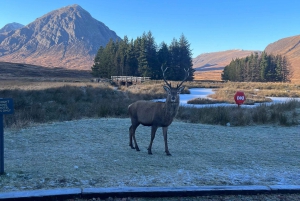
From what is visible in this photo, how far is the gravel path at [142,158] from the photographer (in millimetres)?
6105

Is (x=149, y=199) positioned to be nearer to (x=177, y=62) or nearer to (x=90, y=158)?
(x=90, y=158)

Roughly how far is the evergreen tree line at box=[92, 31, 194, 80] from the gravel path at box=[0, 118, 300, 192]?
4877 centimetres

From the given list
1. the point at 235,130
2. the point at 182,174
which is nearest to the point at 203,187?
the point at 182,174

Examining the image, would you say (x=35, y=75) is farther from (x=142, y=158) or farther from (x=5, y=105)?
(x=5, y=105)

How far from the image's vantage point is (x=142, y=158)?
7730 millimetres

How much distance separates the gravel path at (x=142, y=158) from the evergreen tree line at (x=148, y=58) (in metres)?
48.8

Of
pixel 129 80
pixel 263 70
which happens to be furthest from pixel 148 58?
pixel 263 70

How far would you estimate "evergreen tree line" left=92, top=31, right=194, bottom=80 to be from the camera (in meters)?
60.5

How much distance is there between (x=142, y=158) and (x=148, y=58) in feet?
177

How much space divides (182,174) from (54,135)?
16.8 feet

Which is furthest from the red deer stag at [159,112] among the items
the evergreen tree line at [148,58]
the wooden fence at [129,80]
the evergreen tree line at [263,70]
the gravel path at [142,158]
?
the evergreen tree line at [263,70]

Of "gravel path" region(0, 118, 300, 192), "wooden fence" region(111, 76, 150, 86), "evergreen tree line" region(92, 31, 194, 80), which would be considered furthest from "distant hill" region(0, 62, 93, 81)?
A: "gravel path" region(0, 118, 300, 192)

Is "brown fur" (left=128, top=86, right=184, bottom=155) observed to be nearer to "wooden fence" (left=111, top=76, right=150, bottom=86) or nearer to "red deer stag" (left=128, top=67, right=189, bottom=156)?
"red deer stag" (left=128, top=67, right=189, bottom=156)

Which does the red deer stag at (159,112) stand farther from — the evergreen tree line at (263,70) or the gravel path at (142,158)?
the evergreen tree line at (263,70)
